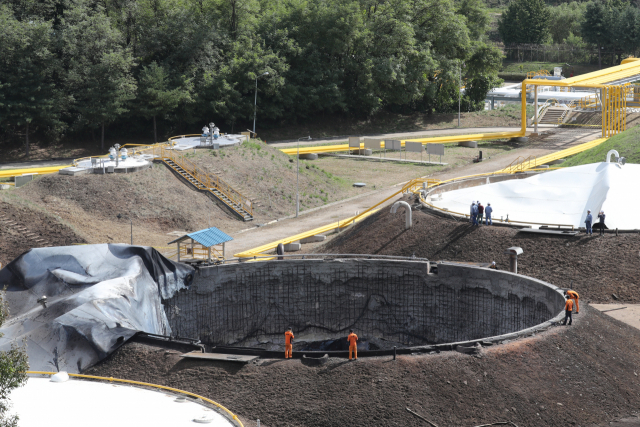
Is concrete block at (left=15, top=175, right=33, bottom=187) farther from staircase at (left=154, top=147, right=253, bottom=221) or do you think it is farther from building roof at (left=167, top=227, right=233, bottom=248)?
building roof at (left=167, top=227, right=233, bottom=248)

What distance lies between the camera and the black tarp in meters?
29.3

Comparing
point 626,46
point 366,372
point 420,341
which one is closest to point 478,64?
point 626,46

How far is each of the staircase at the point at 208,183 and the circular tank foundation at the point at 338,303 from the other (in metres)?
17.9

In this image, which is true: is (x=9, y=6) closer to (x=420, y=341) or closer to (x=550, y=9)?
(x=420, y=341)

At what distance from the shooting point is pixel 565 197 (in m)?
45.6

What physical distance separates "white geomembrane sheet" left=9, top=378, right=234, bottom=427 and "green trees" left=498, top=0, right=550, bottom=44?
12785 cm

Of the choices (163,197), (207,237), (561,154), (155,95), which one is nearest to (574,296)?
(207,237)

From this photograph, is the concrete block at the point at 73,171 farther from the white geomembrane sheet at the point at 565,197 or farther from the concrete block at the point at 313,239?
the white geomembrane sheet at the point at 565,197

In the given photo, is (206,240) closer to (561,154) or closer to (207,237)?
(207,237)

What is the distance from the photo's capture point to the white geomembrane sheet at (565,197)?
141ft

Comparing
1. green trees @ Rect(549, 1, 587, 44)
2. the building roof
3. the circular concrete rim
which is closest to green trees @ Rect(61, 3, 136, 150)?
the building roof

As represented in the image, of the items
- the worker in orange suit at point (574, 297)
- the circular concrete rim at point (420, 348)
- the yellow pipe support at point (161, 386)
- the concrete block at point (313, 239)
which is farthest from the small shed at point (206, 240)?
the worker in orange suit at point (574, 297)

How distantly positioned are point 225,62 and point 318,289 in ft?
169

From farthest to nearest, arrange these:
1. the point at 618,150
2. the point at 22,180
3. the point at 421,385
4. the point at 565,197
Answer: the point at 618,150, the point at 22,180, the point at 565,197, the point at 421,385
